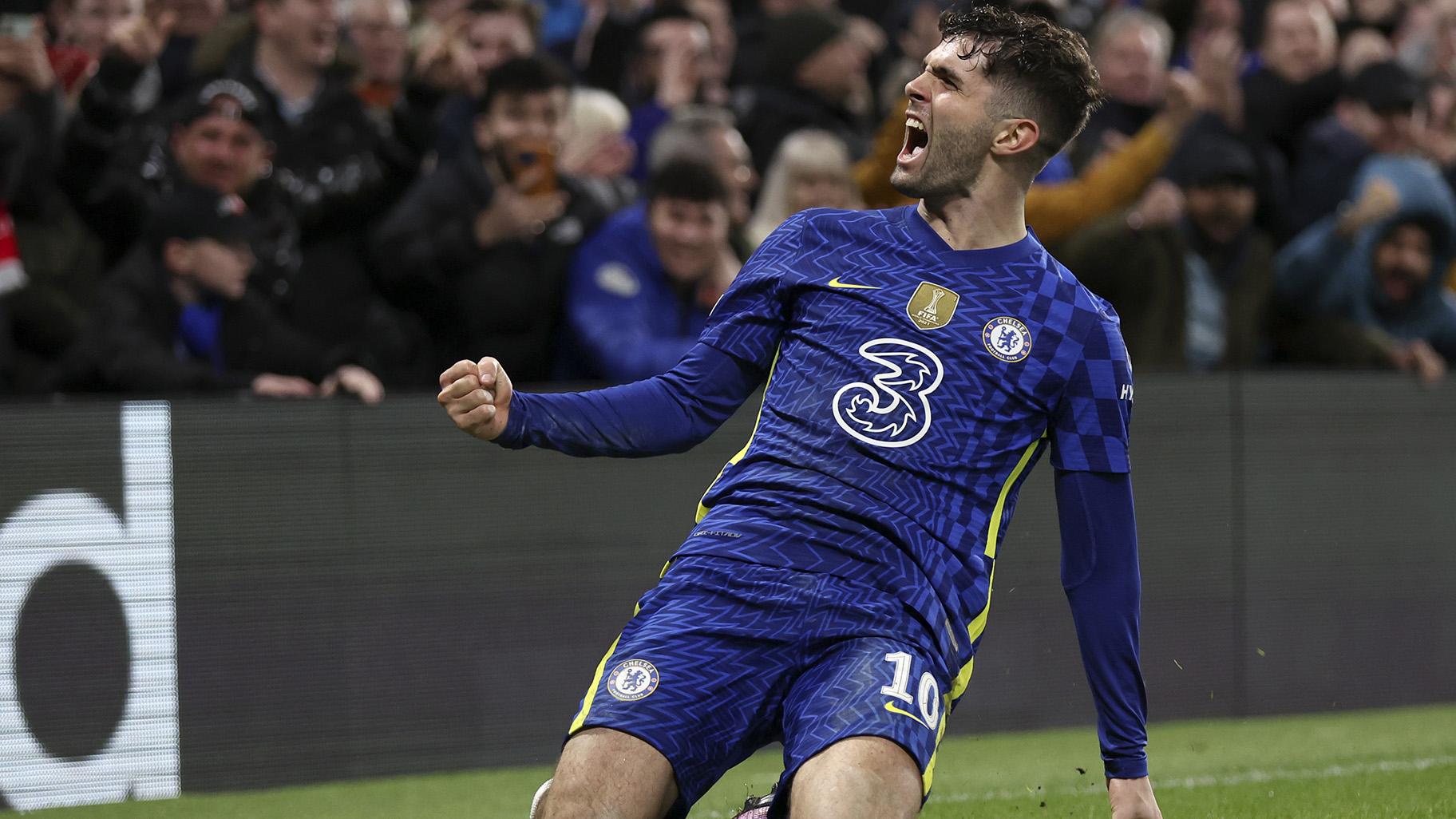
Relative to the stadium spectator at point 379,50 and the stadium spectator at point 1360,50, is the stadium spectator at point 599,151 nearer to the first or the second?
the stadium spectator at point 379,50

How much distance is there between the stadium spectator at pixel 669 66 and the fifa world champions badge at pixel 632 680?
4.97m

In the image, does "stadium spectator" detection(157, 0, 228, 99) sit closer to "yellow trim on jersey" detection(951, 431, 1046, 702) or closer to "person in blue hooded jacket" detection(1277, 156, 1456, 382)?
"person in blue hooded jacket" detection(1277, 156, 1456, 382)

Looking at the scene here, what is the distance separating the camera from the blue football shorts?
3189 millimetres

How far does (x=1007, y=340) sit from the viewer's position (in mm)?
3516

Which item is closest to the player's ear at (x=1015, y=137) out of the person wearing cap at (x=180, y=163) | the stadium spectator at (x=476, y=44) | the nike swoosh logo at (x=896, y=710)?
the nike swoosh logo at (x=896, y=710)

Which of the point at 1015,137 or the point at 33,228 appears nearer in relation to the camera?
the point at 1015,137

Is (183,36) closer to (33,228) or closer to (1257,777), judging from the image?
(33,228)

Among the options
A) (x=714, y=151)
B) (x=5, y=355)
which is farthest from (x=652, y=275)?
(x=5, y=355)

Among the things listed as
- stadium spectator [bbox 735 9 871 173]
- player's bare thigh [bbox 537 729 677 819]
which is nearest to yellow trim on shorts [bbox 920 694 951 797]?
player's bare thigh [bbox 537 729 677 819]

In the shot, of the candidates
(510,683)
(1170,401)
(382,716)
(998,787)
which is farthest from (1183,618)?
(382,716)

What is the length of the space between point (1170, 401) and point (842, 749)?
4987 millimetres

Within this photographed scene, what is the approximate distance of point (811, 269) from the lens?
3668 mm

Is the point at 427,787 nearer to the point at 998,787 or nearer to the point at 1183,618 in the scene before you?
the point at 998,787

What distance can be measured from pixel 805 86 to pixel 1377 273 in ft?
9.20
